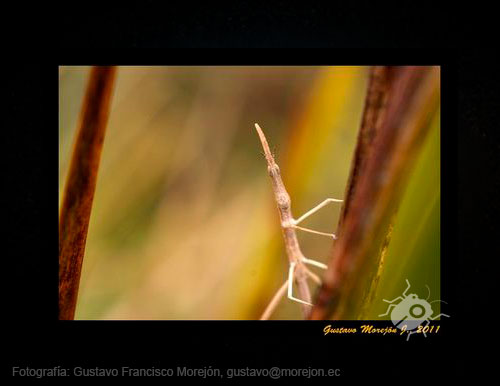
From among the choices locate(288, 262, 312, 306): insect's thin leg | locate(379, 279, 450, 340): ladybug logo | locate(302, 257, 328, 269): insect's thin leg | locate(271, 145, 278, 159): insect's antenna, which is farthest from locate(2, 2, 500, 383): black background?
locate(271, 145, 278, 159): insect's antenna

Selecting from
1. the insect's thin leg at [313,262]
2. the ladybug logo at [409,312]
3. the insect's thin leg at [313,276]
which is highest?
the insect's thin leg at [313,262]

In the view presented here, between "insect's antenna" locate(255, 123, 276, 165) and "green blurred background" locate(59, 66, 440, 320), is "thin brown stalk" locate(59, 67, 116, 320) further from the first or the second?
"insect's antenna" locate(255, 123, 276, 165)

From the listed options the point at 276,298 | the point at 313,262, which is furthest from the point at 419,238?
the point at 276,298

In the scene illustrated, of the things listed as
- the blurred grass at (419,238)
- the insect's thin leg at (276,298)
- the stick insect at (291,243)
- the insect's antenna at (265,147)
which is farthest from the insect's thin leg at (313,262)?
the insect's antenna at (265,147)

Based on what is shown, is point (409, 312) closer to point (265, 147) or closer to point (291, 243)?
point (291, 243)
